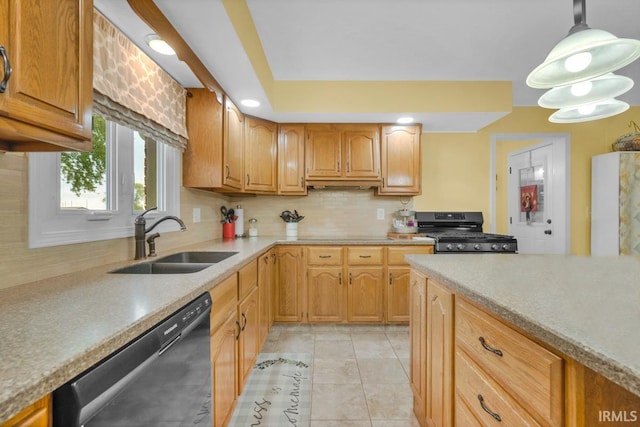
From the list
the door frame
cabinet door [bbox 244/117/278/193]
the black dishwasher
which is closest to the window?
the black dishwasher

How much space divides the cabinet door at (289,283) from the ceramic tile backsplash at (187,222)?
58 cm

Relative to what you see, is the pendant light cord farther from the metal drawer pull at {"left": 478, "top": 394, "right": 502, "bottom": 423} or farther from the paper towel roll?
the paper towel roll

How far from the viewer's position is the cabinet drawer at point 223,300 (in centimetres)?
129

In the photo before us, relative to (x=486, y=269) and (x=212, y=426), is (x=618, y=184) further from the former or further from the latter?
(x=212, y=426)

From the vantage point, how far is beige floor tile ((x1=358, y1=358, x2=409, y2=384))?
2.03 m

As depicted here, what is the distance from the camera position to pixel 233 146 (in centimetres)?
261

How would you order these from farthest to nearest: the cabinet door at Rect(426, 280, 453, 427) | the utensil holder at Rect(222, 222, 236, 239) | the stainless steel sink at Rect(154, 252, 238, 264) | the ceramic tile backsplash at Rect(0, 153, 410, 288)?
the utensil holder at Rect(222, 222, 236, 239) → the stainless steel sink at Rect(154, 252, 238, 264) → the cabinet door at Rect(426, 280, 453, 427) → the ceramic tile backsplash at Rect(0, 153, 410, 288)

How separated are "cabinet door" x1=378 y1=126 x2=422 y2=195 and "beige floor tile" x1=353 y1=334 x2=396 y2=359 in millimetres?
1534

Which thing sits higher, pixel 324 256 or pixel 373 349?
pixel 324 256

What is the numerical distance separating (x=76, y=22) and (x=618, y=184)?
15.6 ft

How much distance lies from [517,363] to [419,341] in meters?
0.82

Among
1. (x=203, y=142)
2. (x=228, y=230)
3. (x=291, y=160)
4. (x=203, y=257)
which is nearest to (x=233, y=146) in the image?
(x=203, y=142)

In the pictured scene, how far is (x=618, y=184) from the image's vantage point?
10.7 ft

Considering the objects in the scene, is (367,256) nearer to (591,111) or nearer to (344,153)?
(344,153)
